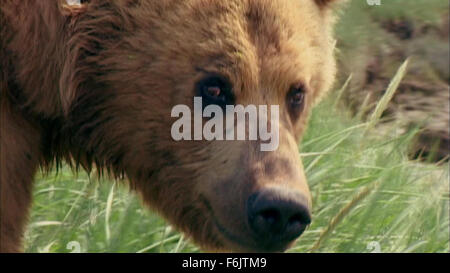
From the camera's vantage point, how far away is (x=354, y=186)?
5.42 m

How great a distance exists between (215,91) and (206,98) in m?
0.05

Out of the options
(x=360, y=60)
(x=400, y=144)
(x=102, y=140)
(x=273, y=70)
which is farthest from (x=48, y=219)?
(x=360, y=60)

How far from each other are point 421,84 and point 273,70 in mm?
4104

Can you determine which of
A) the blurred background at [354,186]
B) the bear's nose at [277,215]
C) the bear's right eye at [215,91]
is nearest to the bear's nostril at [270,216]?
the bear's nose at [277,215]

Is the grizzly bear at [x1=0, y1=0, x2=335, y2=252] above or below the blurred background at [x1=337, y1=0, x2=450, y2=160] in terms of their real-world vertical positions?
above

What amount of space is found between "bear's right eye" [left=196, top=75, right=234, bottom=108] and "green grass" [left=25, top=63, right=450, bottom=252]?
75 cm

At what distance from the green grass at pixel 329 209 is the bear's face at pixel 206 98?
56 centimetres

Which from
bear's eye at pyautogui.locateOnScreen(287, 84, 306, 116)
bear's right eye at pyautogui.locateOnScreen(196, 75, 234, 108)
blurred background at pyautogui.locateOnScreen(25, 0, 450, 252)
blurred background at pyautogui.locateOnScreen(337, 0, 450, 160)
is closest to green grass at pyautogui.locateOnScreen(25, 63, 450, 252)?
blurred background at pyautogui.locateOnScreen(25, 0, 450, 252)

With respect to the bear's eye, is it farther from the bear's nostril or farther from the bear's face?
the bear's nostril

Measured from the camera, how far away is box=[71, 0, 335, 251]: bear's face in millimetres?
3727

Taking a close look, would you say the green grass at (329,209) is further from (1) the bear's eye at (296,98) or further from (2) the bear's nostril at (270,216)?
(2) the bear's nostril at (270,216)

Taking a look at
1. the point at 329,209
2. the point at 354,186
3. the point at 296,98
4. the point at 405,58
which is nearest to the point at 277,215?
the point at 296,98

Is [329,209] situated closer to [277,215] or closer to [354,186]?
[354,186]
